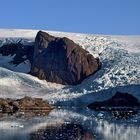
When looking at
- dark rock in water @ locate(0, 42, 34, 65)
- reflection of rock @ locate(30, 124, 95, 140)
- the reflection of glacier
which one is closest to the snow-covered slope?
dark rock in water @ locate(0, 42, 34, 65)

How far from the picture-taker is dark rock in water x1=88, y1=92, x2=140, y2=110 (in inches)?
1649

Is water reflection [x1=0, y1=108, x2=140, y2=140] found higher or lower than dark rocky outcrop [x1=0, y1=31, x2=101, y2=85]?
lower

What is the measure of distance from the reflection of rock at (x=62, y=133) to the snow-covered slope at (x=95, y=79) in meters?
17.7

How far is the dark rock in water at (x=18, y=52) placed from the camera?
5378 cm

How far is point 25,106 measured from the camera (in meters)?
38.8

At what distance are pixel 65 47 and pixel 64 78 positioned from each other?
2853 mm

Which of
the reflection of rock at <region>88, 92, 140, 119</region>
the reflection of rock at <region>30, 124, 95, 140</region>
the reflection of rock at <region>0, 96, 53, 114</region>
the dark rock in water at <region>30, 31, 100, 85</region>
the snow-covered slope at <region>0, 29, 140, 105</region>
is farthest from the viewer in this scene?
the dark rock in water at <region>30, 31, 100, 85</region>

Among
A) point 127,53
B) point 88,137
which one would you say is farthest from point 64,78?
point 88,137

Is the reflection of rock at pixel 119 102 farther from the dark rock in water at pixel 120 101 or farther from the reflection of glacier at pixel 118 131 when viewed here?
the reflection of glacier at pixel 118 131

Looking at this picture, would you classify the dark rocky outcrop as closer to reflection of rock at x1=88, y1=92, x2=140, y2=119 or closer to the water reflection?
reflection of rock at x1=88, y1=92, x2=140, y2=119

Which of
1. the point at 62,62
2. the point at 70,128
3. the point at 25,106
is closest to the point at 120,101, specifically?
the point at 25,106

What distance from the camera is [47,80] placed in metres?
50.2

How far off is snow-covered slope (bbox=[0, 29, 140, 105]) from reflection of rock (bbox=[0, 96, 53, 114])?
342cm

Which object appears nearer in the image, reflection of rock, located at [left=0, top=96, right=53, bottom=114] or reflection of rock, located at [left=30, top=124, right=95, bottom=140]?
reflection of rock, located at [left=30, top=124, right=95, bottom=140]
